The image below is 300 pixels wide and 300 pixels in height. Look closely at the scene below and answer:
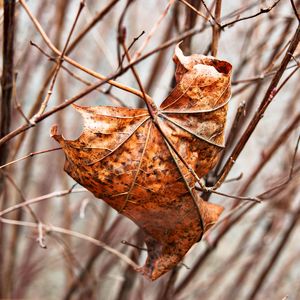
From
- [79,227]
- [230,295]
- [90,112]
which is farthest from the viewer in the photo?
[79,227]

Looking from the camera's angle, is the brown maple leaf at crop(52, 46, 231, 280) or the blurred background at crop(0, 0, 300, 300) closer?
the brown maple leaf at crop(52, 46, 231, 280)

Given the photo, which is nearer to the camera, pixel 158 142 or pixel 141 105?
pixel 158 142

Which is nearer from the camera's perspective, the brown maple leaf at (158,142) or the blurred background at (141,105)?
the brown maple leaf at (158,142)

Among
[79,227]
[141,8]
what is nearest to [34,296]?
[79,227]

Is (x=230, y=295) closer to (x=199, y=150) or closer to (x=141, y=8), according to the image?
(x=141, y=8)
